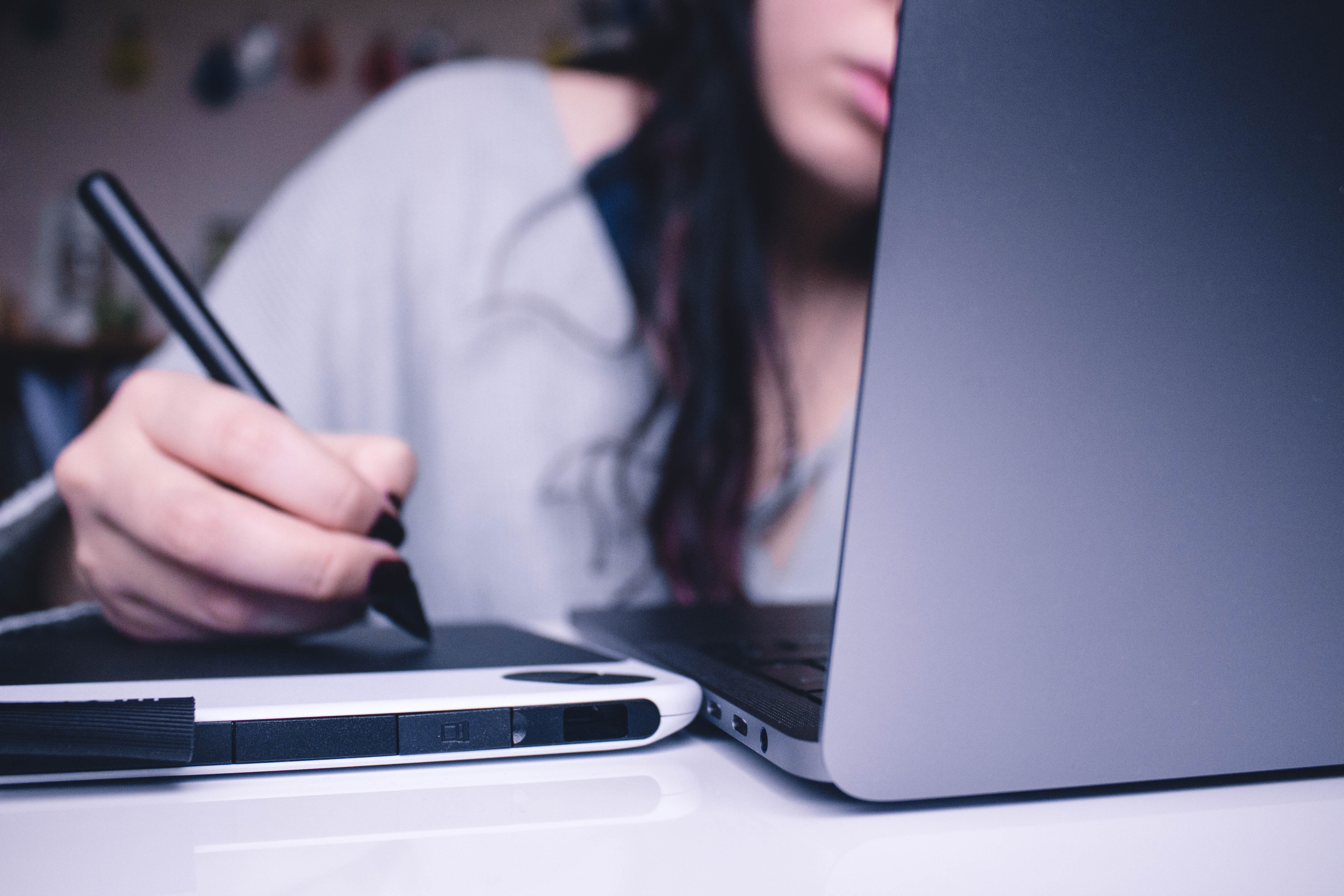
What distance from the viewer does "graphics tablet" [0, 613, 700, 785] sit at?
0.75ft

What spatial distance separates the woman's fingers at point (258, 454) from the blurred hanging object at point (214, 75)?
2455mm

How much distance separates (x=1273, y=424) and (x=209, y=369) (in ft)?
1.38

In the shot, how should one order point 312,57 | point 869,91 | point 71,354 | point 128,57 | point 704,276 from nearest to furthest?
point 869,91 < point 704,276 < point 71,354 < point 128,57 < point 312,57

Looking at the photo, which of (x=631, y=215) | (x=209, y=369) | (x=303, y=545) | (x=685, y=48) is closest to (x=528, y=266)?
(x=631, y=215)

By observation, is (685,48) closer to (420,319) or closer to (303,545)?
(420,319)

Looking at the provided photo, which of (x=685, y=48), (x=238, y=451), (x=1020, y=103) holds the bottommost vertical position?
(x=238, y=451)

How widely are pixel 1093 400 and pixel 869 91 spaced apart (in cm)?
56

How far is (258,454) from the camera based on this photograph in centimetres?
34

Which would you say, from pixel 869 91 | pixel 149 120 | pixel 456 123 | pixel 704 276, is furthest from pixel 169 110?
pixel 869 91

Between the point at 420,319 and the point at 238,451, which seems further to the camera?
the point at 420,319

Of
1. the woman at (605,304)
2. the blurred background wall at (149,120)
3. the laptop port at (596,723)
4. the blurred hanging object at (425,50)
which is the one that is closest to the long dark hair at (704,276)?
the woman at (605,304)

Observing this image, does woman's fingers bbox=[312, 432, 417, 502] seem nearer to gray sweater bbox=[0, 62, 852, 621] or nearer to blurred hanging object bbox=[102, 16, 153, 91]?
gray sweater bbox=[0, 62, 852, 621]

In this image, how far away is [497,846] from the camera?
0.19m

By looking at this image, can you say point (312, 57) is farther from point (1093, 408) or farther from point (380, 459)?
point (1093, 408)
